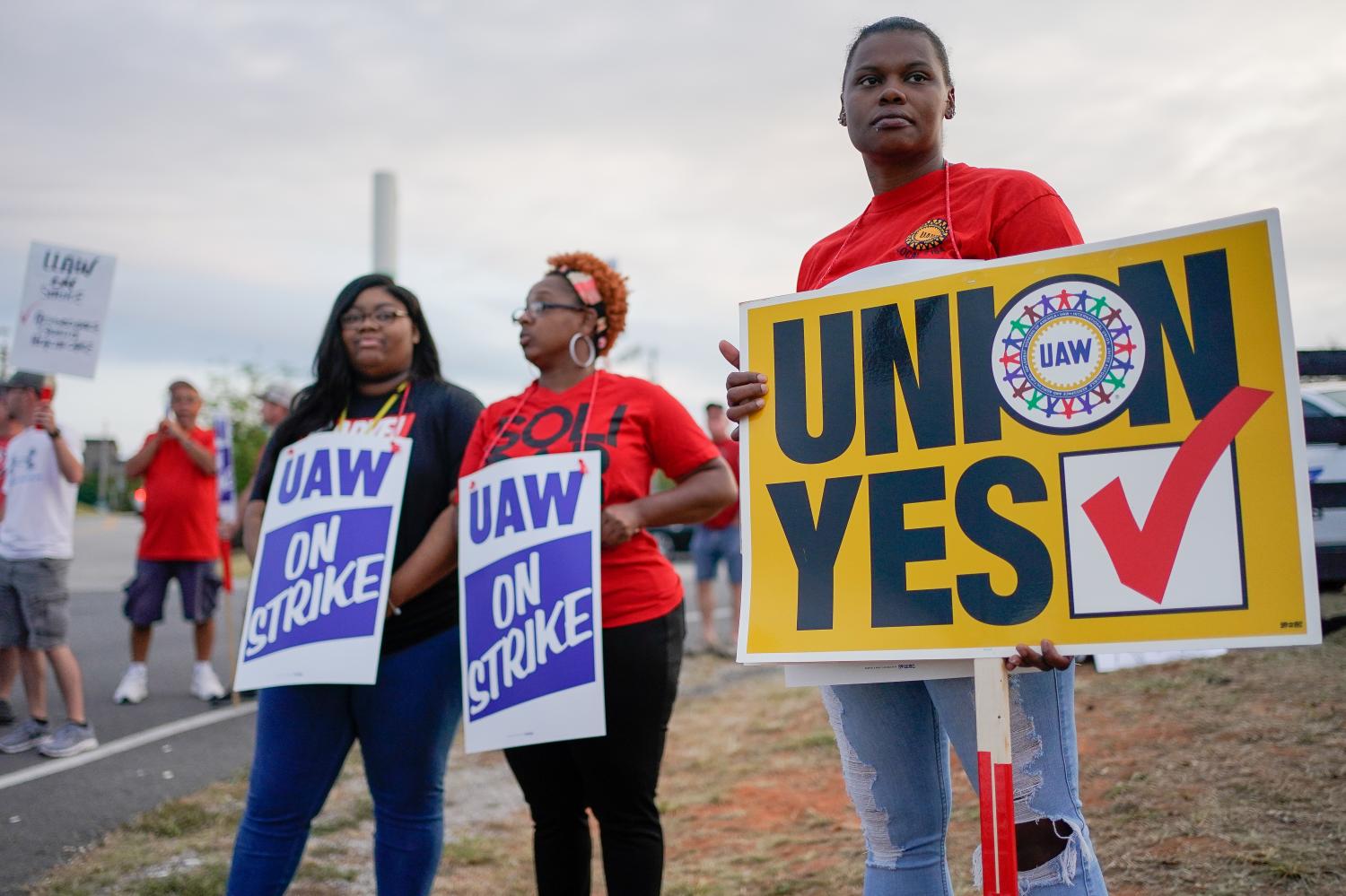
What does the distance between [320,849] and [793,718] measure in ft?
9.88

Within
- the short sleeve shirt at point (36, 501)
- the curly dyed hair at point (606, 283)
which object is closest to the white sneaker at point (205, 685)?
the short sleeve shirt at point (36, 501)

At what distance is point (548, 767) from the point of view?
9.62 ft

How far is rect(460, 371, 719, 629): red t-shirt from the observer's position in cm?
292

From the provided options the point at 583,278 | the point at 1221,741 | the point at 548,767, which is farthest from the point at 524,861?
the point at 1221,741

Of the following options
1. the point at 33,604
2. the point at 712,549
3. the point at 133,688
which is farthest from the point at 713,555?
the point at 33,604

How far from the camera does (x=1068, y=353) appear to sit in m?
1.87

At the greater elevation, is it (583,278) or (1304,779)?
(583,278)

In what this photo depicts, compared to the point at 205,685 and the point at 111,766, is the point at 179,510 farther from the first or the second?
the point at 111,766

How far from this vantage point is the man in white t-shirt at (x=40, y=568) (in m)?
5.77

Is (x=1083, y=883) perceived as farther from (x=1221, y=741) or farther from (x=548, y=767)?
(x=1221, y=741)

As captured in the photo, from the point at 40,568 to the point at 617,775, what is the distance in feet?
14.8

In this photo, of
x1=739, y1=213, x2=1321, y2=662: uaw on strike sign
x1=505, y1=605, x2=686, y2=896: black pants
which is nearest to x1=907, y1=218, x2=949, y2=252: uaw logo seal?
x1=739, y1=213, x2=1321, y2=662: uaw on strike sign

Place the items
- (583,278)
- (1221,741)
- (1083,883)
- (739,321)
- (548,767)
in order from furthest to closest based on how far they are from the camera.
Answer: (1221,741), (583,278), (548,767), (739,321), (1083,883)

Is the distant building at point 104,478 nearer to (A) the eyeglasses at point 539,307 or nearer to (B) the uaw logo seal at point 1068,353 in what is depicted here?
(A) the eyeglasses at point 539,307
